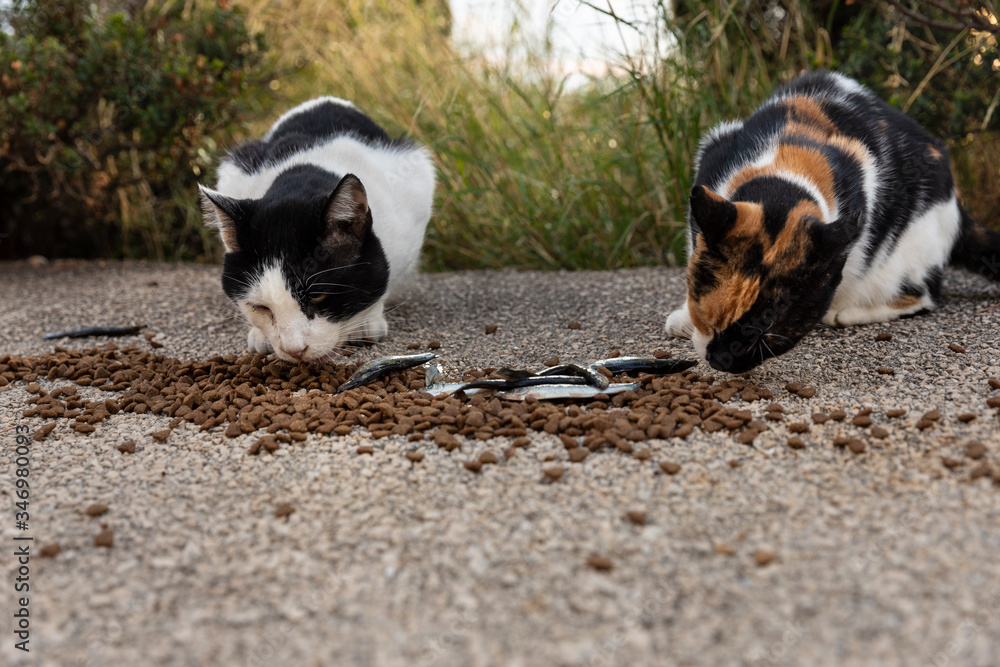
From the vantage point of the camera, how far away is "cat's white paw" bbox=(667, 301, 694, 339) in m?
3.08

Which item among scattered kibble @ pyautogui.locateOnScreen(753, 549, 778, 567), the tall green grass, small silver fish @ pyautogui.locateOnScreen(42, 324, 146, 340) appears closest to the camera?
scattered kibble @ pyautogui.locateOnScreen(753, 549, 778, 567)

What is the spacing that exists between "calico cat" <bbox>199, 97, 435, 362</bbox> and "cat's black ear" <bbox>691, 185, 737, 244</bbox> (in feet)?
4.14

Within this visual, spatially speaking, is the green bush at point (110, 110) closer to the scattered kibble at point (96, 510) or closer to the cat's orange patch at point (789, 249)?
the scattered kibble at point (96, 510)

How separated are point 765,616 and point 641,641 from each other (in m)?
0.26

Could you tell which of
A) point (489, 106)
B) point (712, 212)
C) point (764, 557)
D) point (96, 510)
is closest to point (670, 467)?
point (764, 557)

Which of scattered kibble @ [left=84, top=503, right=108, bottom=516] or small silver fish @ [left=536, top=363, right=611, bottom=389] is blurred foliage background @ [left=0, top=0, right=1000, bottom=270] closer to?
small silver fish @ [left=536, top=363, right=611, bottom=389]

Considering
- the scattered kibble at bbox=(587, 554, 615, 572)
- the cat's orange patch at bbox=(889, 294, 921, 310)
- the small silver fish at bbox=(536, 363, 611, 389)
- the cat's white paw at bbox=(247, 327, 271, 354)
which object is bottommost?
the cat's white paw at bbox=(247, 327, 271, 354)

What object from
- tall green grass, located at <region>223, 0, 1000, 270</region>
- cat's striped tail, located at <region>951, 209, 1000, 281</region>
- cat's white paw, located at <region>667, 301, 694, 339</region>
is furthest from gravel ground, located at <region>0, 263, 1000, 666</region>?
tall green grass, located at <region>223, 0, 1000, 270</region>

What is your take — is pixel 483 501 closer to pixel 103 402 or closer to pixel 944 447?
pixel 944 447

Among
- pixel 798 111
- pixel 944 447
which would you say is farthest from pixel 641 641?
pixel 798 111

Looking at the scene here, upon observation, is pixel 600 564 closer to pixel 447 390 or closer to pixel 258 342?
pixel 447 390

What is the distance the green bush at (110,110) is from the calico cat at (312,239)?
2.12 m

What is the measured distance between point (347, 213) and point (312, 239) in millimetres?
172

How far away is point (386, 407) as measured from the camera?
2412mm
